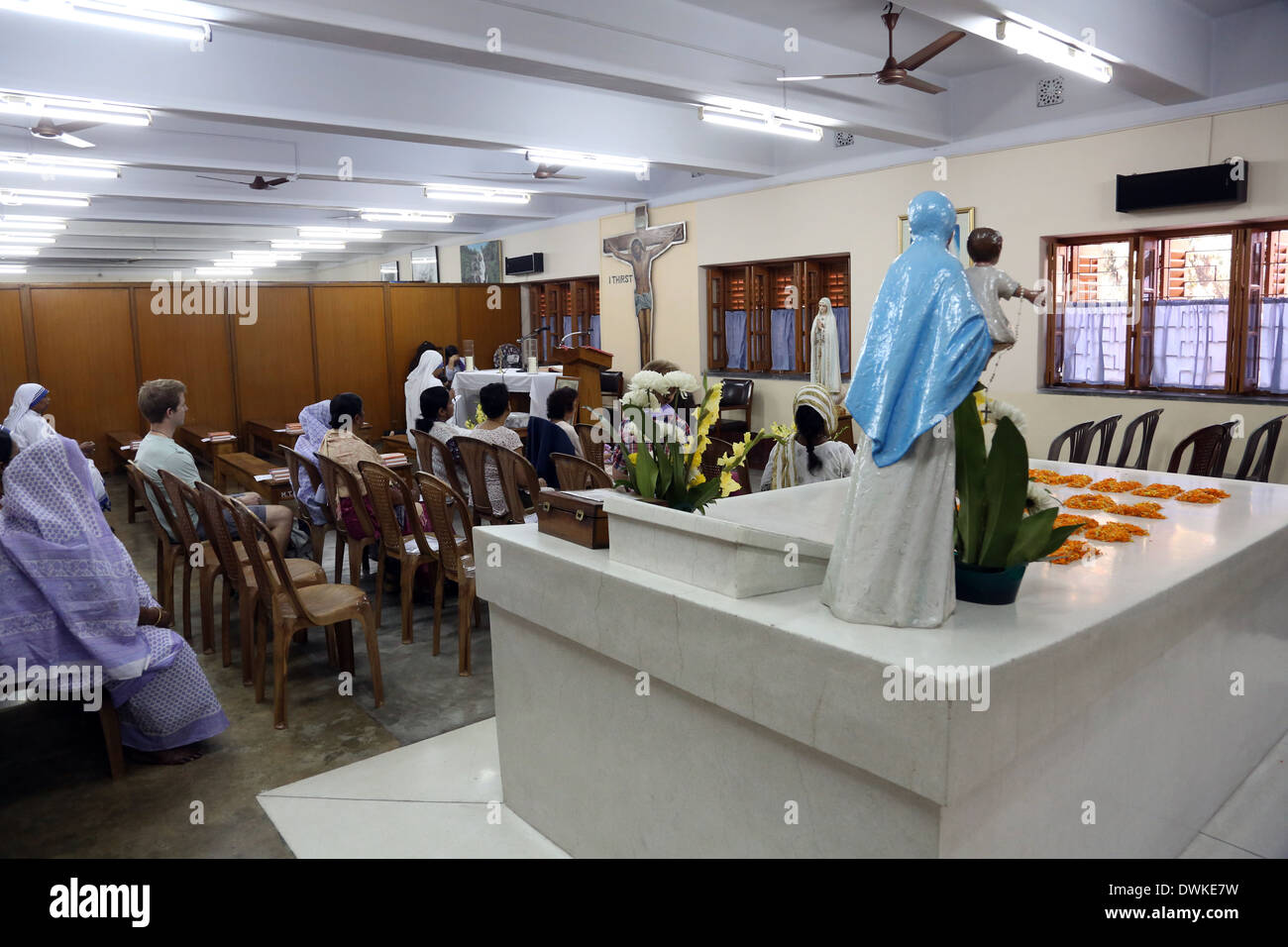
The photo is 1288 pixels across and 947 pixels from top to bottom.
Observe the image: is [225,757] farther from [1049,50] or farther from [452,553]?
[1049,50]

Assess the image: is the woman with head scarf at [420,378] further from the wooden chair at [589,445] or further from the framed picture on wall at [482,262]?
the wooden chair at [589,445]

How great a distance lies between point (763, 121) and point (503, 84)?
2.14 metres

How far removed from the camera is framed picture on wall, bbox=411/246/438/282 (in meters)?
14.9

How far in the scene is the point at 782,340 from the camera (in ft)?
30.2

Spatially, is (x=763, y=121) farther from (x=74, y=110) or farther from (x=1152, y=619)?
(x=1152, y=619)

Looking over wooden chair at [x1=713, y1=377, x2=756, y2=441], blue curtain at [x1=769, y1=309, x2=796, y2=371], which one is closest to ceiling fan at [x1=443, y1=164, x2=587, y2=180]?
blue curtain at [x1=769, y1=309, x2=796, y2=371]

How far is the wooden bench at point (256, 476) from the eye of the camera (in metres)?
5.34

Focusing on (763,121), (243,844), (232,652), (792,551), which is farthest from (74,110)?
(792,551)

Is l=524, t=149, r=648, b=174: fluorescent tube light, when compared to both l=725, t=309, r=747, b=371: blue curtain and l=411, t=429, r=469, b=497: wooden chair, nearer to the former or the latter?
l=725, t=309, r=747, b=371: blue curtain

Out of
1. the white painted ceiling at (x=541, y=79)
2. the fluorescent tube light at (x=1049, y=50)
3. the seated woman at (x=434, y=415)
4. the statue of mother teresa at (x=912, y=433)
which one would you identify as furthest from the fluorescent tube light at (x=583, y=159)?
the statue of mother teresa at (x=912, y=433)

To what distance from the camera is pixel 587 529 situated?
221cm

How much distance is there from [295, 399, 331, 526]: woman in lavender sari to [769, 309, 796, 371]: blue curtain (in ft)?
16.3

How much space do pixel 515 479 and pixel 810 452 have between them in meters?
1.39

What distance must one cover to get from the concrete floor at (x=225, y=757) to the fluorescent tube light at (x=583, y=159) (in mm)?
4660
